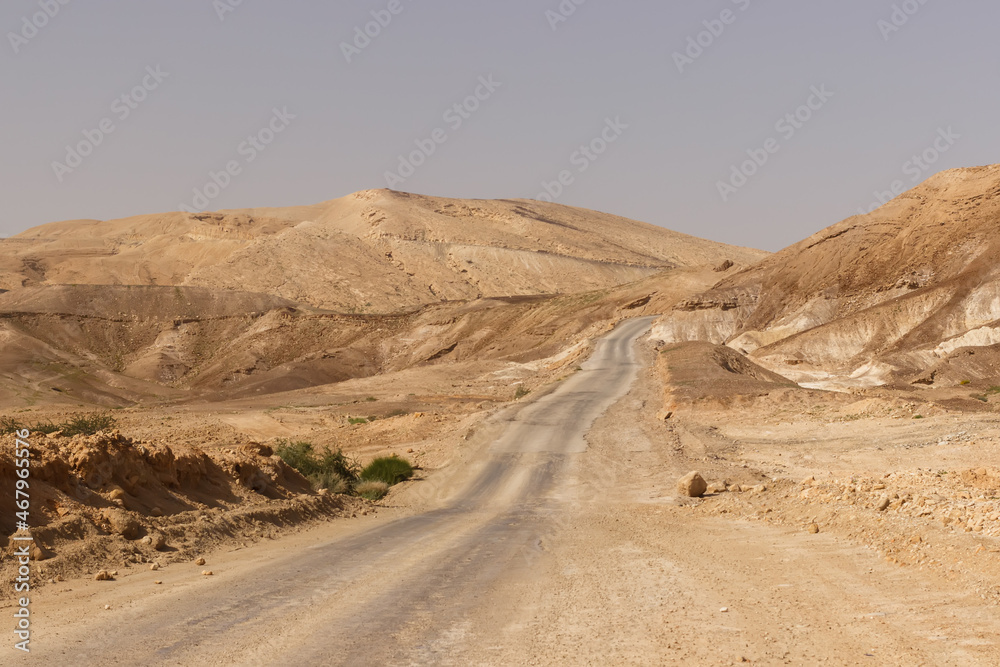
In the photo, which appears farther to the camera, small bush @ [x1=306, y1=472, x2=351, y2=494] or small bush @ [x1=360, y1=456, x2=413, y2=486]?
small bush @ [x1=360, y1=456, x2=413, y2=486]

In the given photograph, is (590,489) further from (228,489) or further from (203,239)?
(203,239)

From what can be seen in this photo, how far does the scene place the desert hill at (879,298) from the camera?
5118 centimetres

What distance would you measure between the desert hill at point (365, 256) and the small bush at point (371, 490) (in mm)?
88783

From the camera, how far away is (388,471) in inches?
953

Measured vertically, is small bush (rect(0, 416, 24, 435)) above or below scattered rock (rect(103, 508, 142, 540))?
above

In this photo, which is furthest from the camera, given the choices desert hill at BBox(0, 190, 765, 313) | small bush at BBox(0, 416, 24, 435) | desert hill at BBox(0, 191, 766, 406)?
desert hill at BBox(0, 190, 765, 313)

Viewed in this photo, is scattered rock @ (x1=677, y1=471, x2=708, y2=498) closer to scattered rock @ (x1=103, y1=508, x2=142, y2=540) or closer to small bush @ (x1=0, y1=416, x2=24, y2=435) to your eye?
scattered rock @ (x1=103, y1=508, x2=142, y2=540)

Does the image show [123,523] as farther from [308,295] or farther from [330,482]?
[308,295]

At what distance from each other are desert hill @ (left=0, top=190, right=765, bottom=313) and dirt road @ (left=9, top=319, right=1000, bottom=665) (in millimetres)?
98447

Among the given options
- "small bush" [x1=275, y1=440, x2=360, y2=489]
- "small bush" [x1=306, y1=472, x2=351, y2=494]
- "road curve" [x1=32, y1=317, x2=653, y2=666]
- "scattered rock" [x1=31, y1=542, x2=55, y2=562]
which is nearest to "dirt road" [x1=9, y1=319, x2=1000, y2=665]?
"road curve" [x1=32, y1=317, x2=653, y2=666]

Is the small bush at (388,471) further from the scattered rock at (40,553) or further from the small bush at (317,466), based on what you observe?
the scattered rock at (40,553)

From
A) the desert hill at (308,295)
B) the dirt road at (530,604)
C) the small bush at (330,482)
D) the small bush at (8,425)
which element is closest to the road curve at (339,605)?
the dirt road at (530,604)

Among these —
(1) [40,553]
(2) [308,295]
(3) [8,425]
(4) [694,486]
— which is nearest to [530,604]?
(1) [40,553]

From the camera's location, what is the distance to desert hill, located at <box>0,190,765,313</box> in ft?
402
